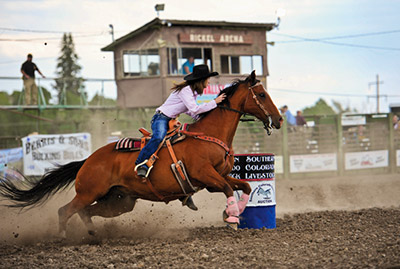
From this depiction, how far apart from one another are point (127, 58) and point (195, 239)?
18903 mm

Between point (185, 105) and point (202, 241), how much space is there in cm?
176

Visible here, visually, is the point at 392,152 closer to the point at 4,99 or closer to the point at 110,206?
the point at 110,206

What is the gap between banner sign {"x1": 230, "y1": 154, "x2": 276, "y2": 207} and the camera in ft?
Result: 23.7

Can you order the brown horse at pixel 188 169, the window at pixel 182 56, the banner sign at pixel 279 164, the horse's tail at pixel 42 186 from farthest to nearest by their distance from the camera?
the window at pixel 182 56, the banner sign at pixel 279 164, the horse's tail at pixel 42 186, the brown horse at pixel 188 169

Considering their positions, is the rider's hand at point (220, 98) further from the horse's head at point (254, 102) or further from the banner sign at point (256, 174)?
the banner sign at point (256, 174)

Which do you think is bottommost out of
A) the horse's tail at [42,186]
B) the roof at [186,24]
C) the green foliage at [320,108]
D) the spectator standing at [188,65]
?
the horse's tail at [42,186]

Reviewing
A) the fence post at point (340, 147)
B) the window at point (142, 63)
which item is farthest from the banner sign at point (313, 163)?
the window at point (142, 63)

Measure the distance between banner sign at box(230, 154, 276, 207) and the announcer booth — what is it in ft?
51.9

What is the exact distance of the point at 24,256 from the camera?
5676 millimetres

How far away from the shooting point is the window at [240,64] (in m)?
24.8

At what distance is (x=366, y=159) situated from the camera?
1792cm

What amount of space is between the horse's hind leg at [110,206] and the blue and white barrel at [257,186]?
1556 mm

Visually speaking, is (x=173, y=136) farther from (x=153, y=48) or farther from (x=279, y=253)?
(x=153, y=48)

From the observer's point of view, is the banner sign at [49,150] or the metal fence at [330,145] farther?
the metal fence at [330,145]
